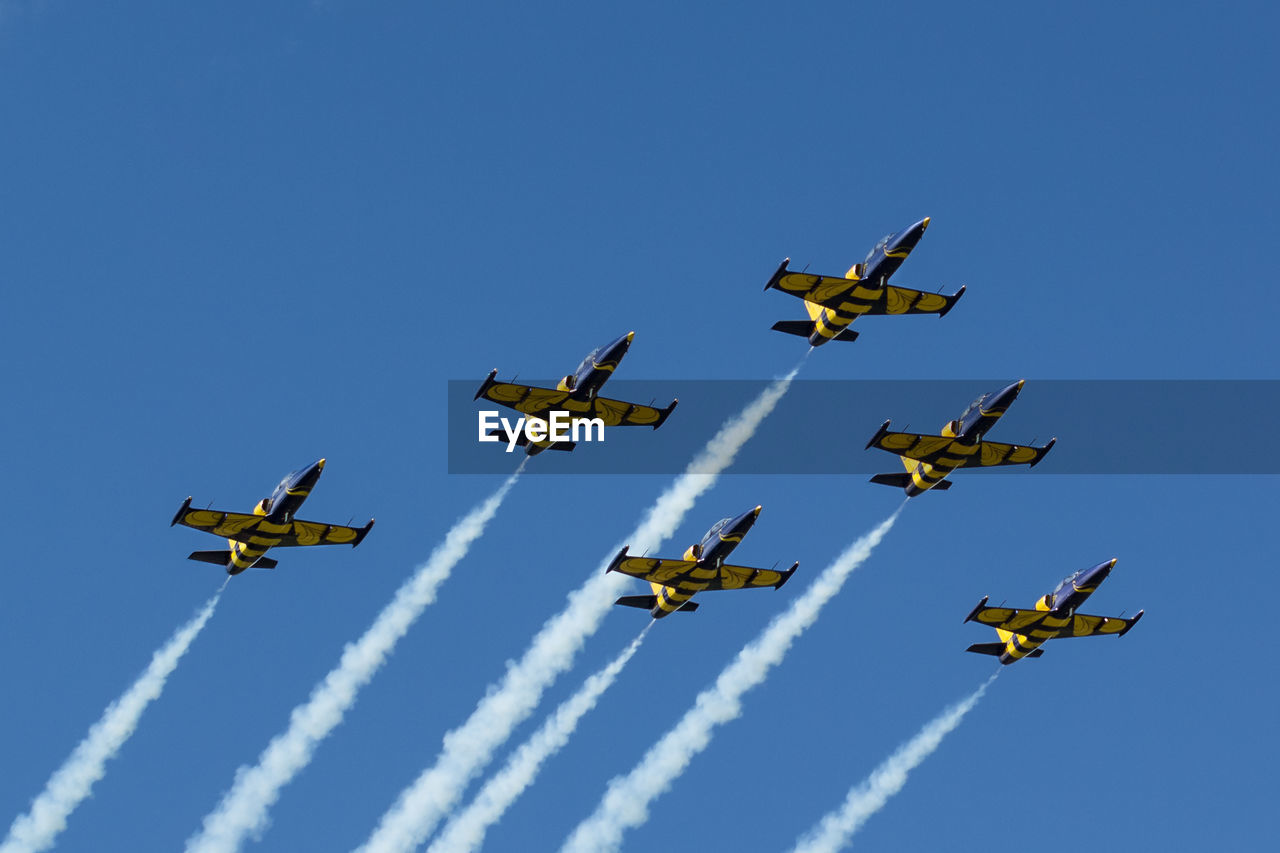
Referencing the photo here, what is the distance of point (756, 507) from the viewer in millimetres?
113312

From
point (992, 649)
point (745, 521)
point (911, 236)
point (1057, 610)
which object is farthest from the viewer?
point (992, 649)

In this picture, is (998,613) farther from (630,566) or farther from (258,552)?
(258,552)

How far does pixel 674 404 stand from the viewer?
120812mm

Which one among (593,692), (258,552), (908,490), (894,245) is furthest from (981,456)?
(258,552)

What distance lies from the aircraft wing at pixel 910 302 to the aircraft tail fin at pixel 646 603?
1921 centimetres

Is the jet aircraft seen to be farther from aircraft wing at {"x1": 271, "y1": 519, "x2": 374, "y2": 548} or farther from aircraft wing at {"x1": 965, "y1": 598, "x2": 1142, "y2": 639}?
aircraft wing at {"x1": 965, "y1": 598, "x2": 1142, "y2": 639}

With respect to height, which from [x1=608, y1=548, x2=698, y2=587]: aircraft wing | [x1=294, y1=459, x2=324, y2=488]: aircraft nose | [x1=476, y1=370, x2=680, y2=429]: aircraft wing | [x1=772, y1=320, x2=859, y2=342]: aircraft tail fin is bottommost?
[x1=608, y1=548, x2=698, y2=587]: aircraft wing

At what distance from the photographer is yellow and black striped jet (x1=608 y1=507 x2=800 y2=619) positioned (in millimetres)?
114750

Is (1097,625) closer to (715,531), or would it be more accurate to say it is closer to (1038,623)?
(1038,623)

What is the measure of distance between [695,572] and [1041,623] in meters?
20.4

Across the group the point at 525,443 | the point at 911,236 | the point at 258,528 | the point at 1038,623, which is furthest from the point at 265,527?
the point at 1038,623

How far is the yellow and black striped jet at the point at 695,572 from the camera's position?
115 meters

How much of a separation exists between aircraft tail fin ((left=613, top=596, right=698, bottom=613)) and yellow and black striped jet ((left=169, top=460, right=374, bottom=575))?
15227mm

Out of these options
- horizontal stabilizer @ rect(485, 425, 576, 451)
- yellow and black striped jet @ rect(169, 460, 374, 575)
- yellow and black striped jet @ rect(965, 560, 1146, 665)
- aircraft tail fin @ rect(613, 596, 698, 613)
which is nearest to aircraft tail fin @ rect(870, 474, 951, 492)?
yellow and black striped jet @ rect(965, 560, 1146, 665)
